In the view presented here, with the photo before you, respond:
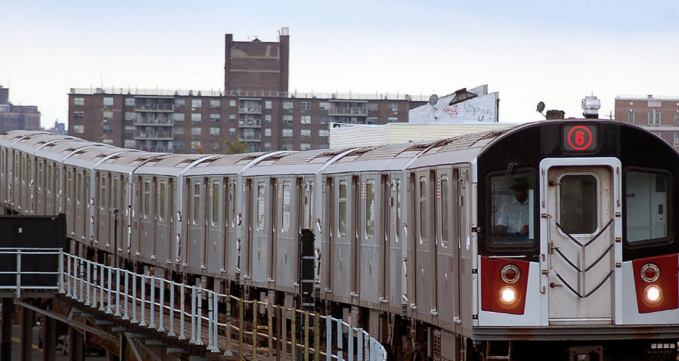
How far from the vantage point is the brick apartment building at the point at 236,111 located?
371ft

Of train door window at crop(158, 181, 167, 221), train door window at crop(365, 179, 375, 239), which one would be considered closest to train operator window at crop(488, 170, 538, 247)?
train door window at crop(365, 179, 375, 239)

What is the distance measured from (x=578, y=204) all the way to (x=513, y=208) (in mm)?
726

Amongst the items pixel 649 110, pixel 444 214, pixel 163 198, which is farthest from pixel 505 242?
pixel 649 110

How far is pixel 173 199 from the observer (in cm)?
2733

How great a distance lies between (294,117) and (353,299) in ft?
320

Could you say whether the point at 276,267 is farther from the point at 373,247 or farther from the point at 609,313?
the point at 609,313

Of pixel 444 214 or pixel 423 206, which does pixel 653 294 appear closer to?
pixel 444 214

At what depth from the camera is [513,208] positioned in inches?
505

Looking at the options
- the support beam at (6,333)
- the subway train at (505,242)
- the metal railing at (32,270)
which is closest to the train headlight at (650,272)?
the subway train at (505,242)

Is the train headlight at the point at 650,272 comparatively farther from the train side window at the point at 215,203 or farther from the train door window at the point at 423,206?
the train side window at the point at 215,203

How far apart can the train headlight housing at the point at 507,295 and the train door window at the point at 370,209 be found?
4866 mm

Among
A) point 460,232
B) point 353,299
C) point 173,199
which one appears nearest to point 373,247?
point 353,299

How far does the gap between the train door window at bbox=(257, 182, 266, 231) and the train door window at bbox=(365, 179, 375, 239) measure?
4.97 meters

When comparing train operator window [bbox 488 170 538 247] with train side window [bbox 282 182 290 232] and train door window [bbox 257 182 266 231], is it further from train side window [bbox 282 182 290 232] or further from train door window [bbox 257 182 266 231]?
train door window [bbox 257 182 266 231]
